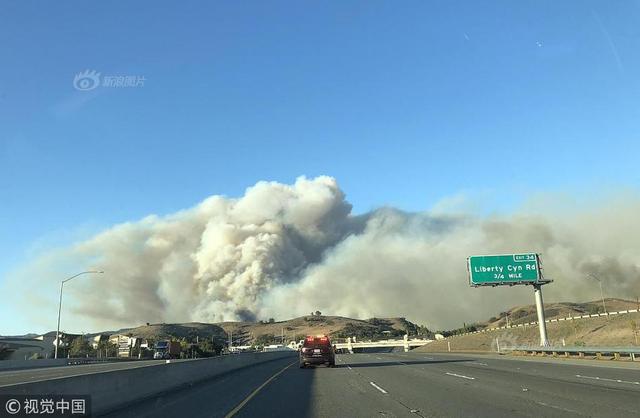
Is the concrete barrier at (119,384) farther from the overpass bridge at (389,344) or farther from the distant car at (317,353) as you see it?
the overpass bridge at (389,344)

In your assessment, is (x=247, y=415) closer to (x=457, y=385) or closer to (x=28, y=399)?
(x=28, y=399)

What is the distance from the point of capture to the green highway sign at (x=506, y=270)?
59094 millimetres

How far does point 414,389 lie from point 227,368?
20474 millimetres

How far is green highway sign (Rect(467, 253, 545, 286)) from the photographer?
59.1 metres

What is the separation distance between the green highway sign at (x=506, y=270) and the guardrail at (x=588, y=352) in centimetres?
848

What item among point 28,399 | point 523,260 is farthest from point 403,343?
point 28,399

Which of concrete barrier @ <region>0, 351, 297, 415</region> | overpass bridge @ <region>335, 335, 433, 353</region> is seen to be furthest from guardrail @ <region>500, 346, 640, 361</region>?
overpass bridge @ <region>335, 335, 433, 353</region>

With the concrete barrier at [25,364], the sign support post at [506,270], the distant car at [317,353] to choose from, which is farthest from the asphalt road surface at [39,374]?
the sign support post at [506,270]

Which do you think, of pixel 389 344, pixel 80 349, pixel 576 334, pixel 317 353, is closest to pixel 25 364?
pixel 317 353

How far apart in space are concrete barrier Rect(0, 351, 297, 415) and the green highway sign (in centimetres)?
3832

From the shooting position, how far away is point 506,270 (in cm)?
5925

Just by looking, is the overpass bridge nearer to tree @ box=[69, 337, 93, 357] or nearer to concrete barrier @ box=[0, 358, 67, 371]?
tree @ box=[69, 337, 93, 357]

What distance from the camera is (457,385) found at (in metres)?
20.0

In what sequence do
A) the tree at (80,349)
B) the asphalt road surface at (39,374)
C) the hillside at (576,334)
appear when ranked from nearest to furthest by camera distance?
the asphalt road surface at (39,374) < the hillside at (576,334) < the tree at (80,349)
